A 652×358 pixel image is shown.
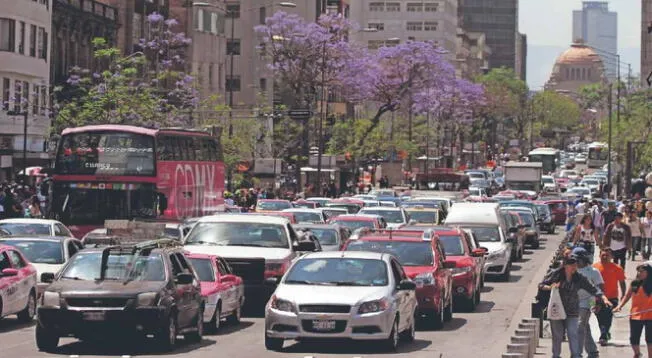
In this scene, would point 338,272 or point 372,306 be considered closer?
point 372,306

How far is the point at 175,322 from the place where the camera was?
76.6 feet

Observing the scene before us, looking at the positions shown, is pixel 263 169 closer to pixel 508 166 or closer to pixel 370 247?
pixel 508 166

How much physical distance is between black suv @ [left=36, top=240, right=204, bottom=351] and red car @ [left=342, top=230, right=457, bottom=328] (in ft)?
14.6

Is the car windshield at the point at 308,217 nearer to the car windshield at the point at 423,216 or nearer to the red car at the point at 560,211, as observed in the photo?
the car windshield at the point at 423,216

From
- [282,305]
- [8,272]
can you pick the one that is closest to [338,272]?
[282,305]

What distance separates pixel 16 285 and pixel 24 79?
138 ft

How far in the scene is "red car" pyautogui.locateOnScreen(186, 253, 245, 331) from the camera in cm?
2633

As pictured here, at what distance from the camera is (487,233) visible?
139 ft

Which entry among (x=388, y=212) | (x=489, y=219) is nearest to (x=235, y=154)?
(x=388, y=212)

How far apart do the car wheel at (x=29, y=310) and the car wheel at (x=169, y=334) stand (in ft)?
17.0

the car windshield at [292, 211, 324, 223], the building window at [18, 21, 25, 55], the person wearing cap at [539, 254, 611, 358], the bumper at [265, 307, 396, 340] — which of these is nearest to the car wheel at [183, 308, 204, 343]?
the bumper at [265, 307, 396, 340]

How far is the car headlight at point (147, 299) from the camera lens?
73.9 feet

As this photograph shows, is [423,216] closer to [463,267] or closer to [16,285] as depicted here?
[463,267]

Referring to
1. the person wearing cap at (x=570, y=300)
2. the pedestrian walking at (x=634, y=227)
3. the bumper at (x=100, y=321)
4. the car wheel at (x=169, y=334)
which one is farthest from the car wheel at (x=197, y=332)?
the pedestrian walking at (x=634, y=227)
